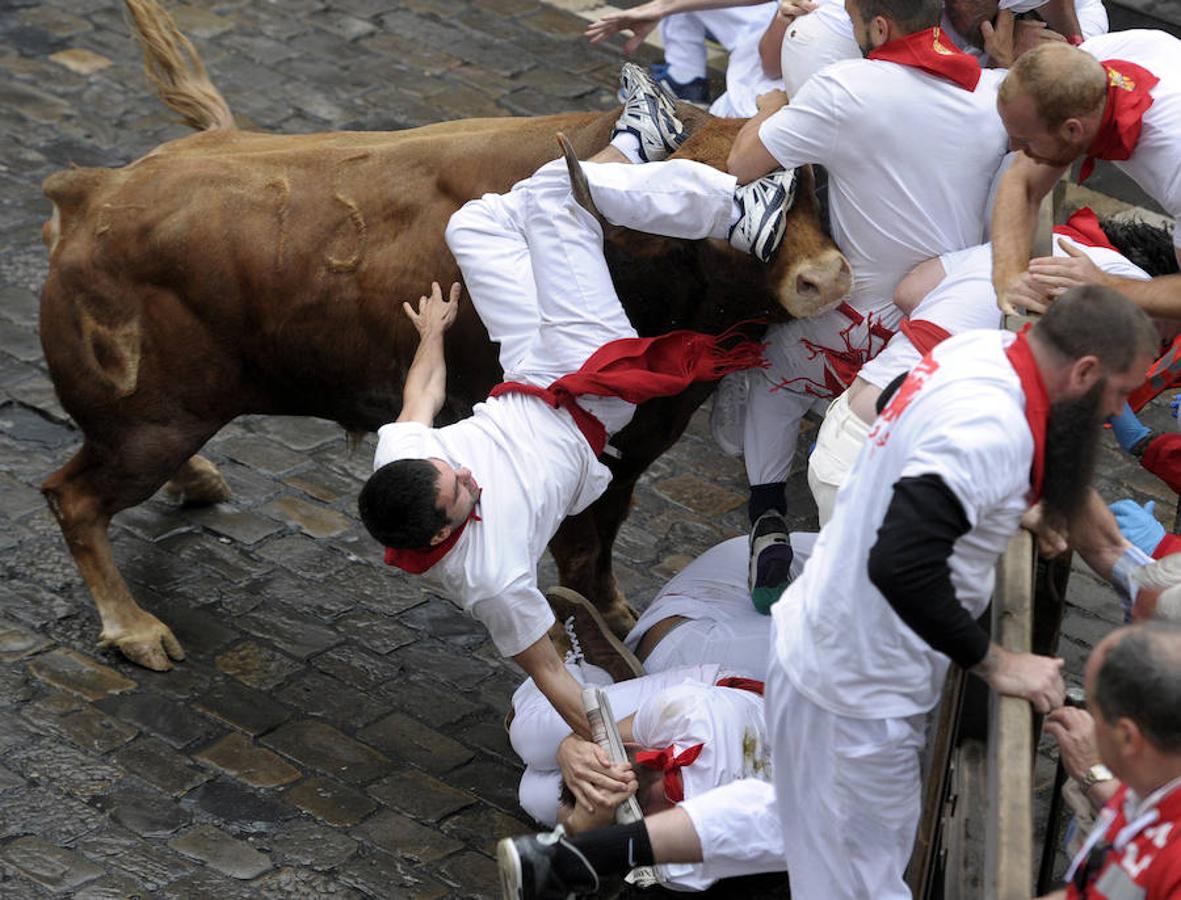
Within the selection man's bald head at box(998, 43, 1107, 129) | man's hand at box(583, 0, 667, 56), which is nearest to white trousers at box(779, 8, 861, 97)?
man's bald head at box(998, 43, 1107, 129)

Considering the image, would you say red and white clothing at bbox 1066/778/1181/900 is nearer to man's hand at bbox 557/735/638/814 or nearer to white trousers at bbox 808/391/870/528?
man's hand at bbox 557/735/638/814

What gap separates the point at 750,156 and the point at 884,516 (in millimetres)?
1928

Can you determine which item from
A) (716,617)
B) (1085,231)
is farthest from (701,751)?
(1085,231)

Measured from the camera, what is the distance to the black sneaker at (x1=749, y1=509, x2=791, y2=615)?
5.65 meters

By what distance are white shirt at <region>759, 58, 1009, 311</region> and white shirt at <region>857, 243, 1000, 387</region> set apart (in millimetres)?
194

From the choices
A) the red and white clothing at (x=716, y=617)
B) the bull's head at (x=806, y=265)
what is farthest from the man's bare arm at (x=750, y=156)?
the red and white clothing at (x=716, y=617)

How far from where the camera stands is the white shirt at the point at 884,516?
12.0 feet

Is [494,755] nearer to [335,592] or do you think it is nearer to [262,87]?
[335,592]

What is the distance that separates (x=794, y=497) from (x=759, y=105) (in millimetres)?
2089

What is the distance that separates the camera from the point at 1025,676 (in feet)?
12.0

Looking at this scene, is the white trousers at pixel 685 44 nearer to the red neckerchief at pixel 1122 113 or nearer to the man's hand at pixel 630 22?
the man's hand at pixel 630 22

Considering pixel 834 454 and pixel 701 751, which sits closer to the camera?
pixel 701 751

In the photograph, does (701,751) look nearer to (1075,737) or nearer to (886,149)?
A: (1075,737)

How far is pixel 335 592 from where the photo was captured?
676 centimetres
